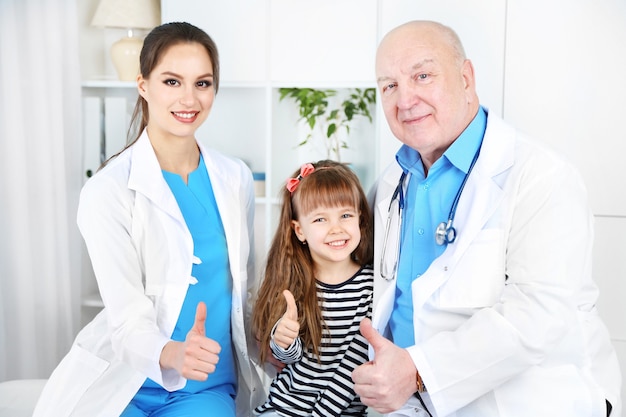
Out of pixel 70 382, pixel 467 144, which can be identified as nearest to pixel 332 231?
pixel 467 144

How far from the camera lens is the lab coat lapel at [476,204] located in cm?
167

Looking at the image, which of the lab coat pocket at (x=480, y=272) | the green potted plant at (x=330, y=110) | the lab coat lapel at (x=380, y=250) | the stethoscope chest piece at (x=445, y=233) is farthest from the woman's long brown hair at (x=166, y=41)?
the green potted plant at (x=330, y=110)

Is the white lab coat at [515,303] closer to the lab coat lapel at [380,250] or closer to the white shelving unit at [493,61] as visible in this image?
the lab coat lapel at [380,250]

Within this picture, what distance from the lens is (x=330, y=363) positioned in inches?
76.5

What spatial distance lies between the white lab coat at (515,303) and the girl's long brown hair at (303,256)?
1.18 ft

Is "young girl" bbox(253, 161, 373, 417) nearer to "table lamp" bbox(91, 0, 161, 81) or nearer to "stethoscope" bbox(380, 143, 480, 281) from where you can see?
"stethoscope" bbox(380, 143, 480, 281)

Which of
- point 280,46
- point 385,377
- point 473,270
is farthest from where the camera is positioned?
point 280,46

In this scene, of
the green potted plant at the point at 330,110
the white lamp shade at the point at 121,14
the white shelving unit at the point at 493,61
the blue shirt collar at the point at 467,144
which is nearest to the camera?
the blue shirt collar at the point at 467,144

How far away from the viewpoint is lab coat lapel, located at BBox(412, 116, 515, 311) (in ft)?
5.47

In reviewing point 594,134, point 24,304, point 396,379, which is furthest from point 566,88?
point 24,304

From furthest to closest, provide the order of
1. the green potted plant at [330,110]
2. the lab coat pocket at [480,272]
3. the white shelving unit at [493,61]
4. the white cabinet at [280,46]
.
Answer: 1. the green potted plant at [330,110]
2. the white cabinet at [280,46]
3. the white shelving unit at [493,61]
4. the lab coat pocket at [480,272]

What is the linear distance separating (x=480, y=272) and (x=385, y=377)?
1.13ft

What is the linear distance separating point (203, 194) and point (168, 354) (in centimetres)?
55

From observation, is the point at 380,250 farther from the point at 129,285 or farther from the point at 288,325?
the point at 129,285
